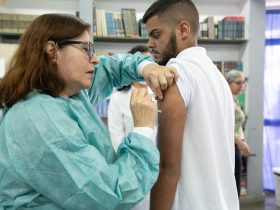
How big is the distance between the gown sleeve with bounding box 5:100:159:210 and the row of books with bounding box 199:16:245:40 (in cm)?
320

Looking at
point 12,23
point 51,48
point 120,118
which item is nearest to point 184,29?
point 51,48

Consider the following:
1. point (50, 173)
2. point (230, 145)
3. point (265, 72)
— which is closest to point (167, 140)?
point (230, 145)

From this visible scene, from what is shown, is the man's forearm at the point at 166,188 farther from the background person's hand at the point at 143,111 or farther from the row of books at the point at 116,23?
the row of books at the point at 116,23

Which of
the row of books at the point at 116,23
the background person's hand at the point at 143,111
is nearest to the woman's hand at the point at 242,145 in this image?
the row of books at the point at 116,23

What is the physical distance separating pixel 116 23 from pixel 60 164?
300cm

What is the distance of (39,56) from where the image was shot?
3.24 feet

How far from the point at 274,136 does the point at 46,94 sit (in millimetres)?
3985

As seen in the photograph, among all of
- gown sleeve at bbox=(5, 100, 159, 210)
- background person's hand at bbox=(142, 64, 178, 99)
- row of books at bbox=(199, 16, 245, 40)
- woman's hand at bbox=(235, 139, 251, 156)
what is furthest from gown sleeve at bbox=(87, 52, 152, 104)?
row of books at bbox=(199, 16, 245, 40)

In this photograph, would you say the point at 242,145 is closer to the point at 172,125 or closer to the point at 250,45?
the point at 250,45

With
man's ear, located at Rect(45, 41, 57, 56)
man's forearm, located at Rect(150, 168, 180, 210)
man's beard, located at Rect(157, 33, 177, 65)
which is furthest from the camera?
man's beard, located at Rect(157, 33, 177, 65)

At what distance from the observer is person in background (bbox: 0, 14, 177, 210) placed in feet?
2.82

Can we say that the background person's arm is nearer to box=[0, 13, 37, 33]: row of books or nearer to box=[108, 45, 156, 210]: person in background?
box=[108, 45, 156, 210]: person in background

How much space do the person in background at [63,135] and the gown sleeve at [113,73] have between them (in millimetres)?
290

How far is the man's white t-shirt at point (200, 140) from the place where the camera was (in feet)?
3.62
